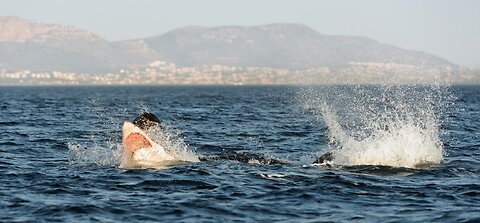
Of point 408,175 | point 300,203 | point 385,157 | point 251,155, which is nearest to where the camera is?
point 300,203

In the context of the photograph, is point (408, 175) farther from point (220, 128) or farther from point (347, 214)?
point (220, 128)

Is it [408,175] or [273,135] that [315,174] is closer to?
[408,175]

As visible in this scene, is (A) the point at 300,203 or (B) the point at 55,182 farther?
(B) the point at 55,182

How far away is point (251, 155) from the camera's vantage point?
969 inches

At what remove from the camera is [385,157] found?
22.8m

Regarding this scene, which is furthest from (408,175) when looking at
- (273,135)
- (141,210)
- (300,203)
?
(273,135)

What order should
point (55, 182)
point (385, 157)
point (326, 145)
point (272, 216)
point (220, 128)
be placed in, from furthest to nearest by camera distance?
Answer: 1. point (220, 128)
2. point (326, 145)
3. point (385, 157)
4. point (55, 182)
5. point (272, 216)

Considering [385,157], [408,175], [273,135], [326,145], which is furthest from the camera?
[273,135]

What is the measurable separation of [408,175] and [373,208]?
4.66 m

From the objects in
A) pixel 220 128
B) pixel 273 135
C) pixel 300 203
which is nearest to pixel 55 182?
pixel 300 203

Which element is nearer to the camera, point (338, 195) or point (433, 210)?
point (433, 210)

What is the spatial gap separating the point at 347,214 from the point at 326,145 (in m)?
15.7

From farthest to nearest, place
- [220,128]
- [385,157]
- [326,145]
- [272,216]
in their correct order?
[220,128], [326,145], [385,157], [272,216]

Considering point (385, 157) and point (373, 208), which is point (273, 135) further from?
point (373, 208)
